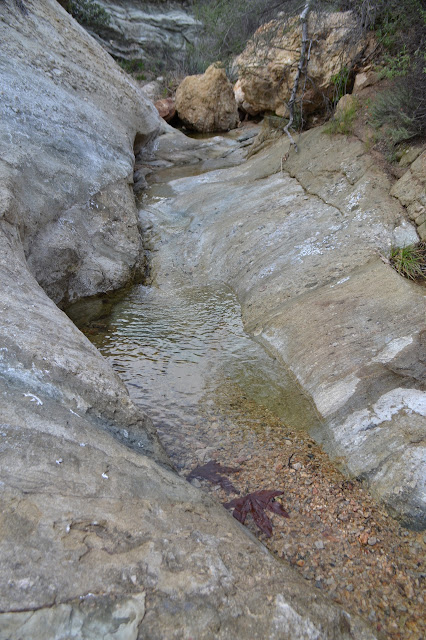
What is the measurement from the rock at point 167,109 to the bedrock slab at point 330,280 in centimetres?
643

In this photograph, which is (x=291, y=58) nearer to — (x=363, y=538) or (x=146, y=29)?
(x=363, y=538)

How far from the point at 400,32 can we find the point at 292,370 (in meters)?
4.64

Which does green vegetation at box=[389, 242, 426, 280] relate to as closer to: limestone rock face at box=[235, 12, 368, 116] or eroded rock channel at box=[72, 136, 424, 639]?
eroded rock channel at box=[72, 136, 424, 639]

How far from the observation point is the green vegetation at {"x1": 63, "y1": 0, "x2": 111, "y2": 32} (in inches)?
676

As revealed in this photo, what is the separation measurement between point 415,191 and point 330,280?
4.35 feet

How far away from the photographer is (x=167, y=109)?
13398mm

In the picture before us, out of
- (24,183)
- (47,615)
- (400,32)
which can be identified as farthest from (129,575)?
(400,32)

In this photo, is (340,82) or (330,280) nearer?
(330,280)

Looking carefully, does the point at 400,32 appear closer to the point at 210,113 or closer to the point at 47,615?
the point at 47,615

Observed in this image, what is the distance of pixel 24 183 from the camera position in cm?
Result: 502

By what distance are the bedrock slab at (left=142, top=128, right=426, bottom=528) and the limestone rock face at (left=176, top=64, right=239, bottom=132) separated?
5.76 meters

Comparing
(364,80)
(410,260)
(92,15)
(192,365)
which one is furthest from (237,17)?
(92,15)

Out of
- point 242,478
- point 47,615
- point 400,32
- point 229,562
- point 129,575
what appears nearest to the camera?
point 47,615

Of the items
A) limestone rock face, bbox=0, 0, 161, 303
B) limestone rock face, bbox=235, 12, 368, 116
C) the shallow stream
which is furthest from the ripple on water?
limestone rock face, bbox=235, 12, 368, 116
